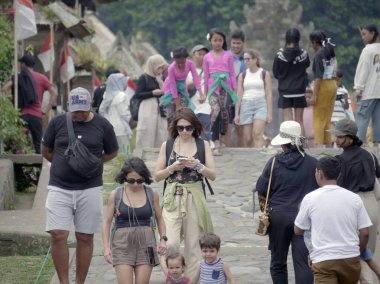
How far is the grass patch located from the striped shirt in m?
2.12

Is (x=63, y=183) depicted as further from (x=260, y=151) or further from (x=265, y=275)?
(x=260, y=151)

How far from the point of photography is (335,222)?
11336mm

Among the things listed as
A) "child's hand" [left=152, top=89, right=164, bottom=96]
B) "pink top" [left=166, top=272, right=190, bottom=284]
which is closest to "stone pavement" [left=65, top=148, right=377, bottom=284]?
"child's hand" [left=152, top=89, right=164, bottom=96]

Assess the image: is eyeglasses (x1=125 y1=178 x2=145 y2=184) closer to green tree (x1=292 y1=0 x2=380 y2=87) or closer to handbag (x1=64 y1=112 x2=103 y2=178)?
handbag (x1=64 y1=112 x2=103 y2=178)

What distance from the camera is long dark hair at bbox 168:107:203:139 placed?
13.4m

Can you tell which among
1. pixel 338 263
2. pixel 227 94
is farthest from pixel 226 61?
pixel 338 263

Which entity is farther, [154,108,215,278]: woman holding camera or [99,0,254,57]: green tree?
[99,0,254,57]: green tree

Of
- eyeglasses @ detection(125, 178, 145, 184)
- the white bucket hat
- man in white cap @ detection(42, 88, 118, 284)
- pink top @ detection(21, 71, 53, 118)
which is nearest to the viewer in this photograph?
eyeglasses @ detection(125, 178, 145, 184)

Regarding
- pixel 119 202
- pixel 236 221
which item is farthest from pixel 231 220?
pixel 119 202

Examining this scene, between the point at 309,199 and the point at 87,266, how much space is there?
270cm

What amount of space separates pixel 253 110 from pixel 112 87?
3.63m

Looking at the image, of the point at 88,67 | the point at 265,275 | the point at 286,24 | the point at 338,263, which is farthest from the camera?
the point at 286,24

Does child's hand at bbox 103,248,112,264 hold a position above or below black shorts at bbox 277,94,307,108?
below

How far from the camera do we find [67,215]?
13148 mm
